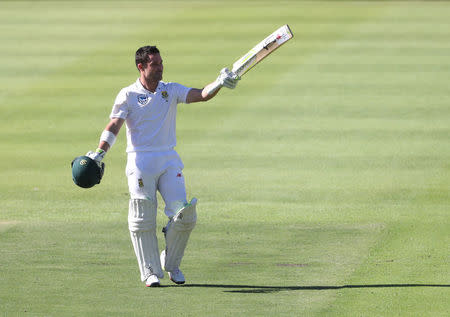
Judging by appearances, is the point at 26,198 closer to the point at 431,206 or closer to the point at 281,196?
the point at 281,196

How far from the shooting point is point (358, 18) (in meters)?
21.4

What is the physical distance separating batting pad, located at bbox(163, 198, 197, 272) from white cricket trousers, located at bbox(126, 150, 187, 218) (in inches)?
4.0

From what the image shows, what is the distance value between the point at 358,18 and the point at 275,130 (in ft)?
25.3

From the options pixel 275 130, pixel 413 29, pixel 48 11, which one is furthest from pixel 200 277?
pixel 48 11

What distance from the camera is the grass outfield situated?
8.30m

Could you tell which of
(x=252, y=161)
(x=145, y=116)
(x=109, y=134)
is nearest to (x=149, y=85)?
(x=145, y=116)

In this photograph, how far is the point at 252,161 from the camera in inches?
508

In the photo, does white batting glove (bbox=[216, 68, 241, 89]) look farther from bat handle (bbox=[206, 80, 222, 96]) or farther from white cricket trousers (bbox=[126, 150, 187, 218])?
white cricket trousers (bbox=[126, 150, 187, 218])

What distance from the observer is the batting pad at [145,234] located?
8344mm

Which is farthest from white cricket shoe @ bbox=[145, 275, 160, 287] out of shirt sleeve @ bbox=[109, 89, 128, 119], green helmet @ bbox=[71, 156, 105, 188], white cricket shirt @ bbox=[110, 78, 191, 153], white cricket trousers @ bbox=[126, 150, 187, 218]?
shirt sleeve @ bbox=[109, 89, 128, 119]

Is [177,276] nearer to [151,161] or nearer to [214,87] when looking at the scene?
[151,161]

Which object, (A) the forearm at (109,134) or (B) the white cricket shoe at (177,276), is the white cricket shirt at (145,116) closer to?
(A) the forearm at (109,134)

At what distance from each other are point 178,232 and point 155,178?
0.47m

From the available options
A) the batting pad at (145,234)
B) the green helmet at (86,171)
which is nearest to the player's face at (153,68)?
the green helmet at (86,171)
